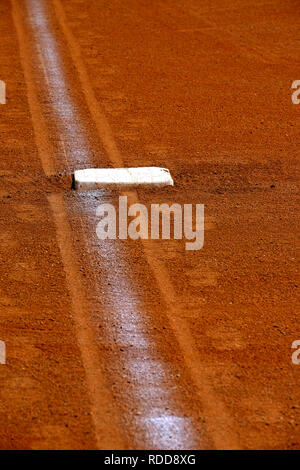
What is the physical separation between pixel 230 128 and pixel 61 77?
11.2ft

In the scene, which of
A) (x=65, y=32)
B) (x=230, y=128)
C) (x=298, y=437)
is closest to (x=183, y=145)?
(x=230, y=128)

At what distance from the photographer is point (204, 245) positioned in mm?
7086

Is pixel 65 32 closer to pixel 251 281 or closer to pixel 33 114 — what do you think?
pixel 33 114

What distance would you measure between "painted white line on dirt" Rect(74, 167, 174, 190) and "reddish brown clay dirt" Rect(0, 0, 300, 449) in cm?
12

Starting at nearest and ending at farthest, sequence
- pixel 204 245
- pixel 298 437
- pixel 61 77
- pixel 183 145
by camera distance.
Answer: pixel 298 437 → pixel 204 245 → pixel 183 145 → pixel 61 77

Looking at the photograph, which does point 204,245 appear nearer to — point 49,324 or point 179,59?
point 49,324

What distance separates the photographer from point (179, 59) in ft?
41.2

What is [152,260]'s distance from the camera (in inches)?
270

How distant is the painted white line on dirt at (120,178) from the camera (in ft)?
26.8

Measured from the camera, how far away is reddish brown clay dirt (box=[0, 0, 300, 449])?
497 cm

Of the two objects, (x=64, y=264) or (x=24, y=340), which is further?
(x=64, y=264)

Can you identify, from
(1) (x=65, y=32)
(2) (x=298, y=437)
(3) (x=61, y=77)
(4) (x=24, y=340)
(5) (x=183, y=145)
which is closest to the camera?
(2) (x=298, y=437)

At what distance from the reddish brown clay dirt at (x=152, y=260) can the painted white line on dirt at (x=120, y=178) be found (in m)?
0.12

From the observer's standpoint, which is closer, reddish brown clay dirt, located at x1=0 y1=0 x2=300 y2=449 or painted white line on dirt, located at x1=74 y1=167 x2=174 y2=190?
reddish brown clay dirt, located at x1=0 y1=0 x2=300 y2=449
